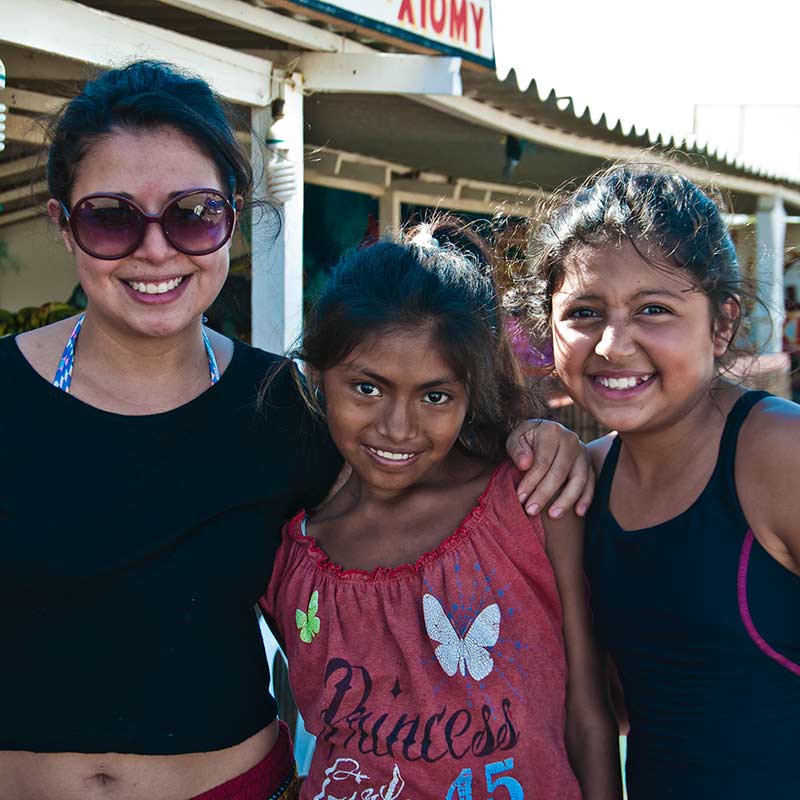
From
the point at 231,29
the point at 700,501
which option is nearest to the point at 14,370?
the point at 700,501

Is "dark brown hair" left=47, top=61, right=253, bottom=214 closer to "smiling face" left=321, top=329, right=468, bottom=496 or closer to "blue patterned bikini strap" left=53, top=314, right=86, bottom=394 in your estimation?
"blue patterned bikini strap" left=53, top=314, right=86, bottom=394

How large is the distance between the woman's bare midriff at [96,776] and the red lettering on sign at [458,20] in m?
3.97

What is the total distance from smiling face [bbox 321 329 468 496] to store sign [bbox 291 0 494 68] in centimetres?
254

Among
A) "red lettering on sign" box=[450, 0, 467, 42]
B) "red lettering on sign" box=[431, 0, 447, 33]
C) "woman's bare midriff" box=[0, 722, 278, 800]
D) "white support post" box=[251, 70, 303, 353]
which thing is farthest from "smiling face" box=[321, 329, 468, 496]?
"red lettering on sign" box=[450, 0, 467, 42]

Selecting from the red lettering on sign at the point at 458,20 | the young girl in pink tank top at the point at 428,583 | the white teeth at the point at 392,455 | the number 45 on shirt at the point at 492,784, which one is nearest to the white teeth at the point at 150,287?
the young girl in pink tank top at the point at 428,583

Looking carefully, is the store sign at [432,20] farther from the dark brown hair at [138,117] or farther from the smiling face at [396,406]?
the smiling face at [396,406]

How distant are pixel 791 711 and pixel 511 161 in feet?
19.0

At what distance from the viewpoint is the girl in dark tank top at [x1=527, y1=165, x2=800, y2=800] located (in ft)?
6.01

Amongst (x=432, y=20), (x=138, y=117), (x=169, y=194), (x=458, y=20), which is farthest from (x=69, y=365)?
(x=458, y=20)

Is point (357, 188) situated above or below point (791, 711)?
above

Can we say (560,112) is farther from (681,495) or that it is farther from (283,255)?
(681,495)

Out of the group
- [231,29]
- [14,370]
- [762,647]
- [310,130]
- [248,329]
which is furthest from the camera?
[310,130]

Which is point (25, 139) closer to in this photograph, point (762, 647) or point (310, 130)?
point (310, 130)

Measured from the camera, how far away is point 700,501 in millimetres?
1929
